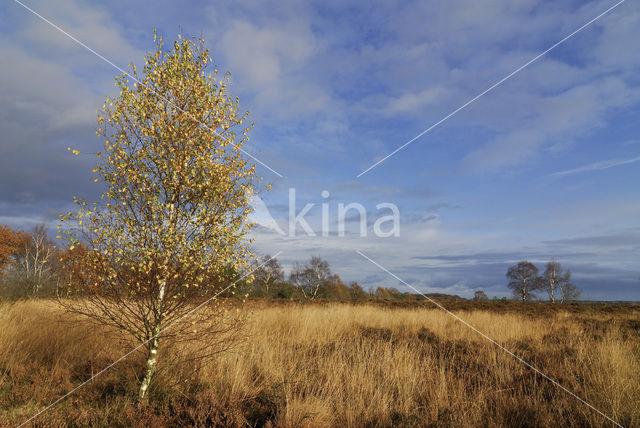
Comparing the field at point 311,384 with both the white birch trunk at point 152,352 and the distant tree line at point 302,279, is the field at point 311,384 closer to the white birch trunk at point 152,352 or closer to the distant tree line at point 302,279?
the white birch trunk at point 152,352

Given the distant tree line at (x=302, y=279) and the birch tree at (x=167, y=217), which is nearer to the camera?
the birch tree at (x=167, y=217)

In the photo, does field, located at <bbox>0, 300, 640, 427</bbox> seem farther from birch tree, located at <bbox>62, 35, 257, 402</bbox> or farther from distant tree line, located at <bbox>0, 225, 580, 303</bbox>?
distant tree line, located at <bbox>0, 225, 580, 303</bbox>

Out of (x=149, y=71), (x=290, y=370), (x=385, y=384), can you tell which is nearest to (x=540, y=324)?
(x=385, y=384)

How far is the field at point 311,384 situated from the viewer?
18.3 ft

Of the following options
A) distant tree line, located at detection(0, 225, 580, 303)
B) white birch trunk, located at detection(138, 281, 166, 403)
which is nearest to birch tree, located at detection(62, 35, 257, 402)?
white birch trunk, located at detection(138, 281, 166, 403)

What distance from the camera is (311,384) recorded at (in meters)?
6.85

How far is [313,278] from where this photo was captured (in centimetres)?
5019

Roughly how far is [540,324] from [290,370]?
12113 millimetres

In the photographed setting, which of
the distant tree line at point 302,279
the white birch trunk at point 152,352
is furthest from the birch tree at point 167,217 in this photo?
the distant tree line at point 302,279

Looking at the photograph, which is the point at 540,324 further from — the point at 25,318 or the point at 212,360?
the point at 25,318

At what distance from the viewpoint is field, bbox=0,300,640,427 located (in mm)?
5574

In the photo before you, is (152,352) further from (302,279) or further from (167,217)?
(302,279)

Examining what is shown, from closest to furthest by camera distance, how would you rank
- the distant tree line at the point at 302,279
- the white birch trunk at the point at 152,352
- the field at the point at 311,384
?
the field at the point at 311,384 < the white birch trunk at the point at 152,352 < the distant tree line at the point at 302,279

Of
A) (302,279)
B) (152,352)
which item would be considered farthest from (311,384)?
(302,279)
